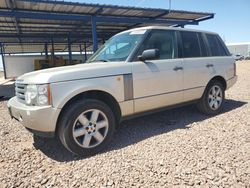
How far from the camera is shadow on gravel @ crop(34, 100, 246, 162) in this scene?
3.53 meters

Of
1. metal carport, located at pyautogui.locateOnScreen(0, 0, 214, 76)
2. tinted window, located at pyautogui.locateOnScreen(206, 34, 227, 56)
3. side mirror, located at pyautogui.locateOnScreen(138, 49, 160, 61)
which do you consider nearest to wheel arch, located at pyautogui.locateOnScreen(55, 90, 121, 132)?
side mirror, located at pyautogui.locateOnScreen(138, 49, 160, 61)

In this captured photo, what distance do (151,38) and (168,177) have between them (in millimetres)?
2518

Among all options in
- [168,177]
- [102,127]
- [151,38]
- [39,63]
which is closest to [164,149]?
[168,177]

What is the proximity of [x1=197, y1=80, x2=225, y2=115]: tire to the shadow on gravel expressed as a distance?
198 millimetres

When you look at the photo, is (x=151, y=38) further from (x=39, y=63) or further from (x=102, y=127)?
(x=39, y=63)

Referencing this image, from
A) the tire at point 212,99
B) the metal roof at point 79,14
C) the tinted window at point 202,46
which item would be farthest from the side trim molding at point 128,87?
the metal roof at point 79,14

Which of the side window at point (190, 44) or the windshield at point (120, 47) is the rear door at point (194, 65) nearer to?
the side window at point (190, 44)

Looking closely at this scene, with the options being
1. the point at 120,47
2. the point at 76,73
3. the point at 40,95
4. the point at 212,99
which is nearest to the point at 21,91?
the point at 40,95

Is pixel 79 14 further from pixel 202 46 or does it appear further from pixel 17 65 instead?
pixel 17 65

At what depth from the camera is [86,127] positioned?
3.30 meters

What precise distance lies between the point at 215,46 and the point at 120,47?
2.51m

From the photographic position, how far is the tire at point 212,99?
496 cm

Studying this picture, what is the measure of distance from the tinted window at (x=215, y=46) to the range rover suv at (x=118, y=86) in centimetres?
3

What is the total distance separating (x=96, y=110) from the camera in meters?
3.33
